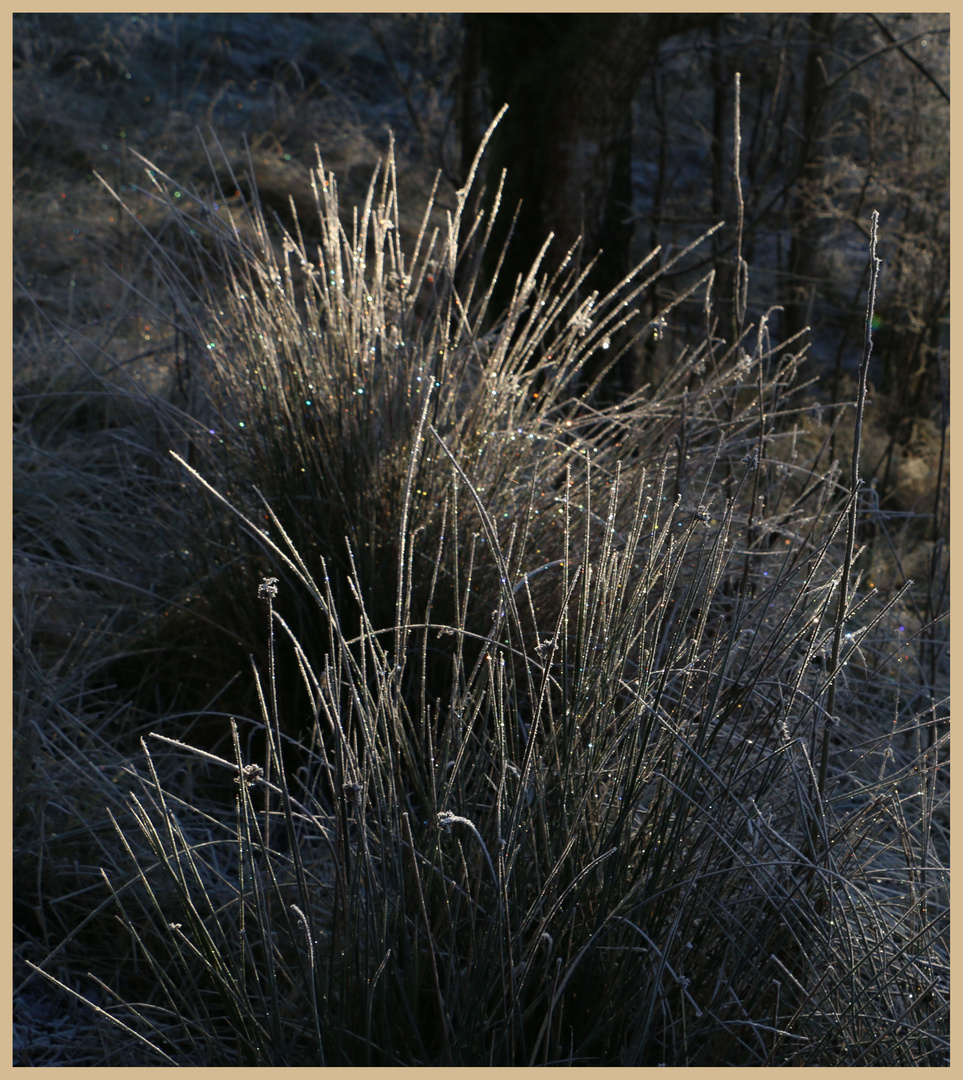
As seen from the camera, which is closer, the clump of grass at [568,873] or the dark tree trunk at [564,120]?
the clump of grass at [568,873]

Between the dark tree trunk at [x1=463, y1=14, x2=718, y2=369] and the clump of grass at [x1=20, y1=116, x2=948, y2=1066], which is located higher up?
the dark tree trunk at [x1=463, y1=14, x2=718, y2=369]

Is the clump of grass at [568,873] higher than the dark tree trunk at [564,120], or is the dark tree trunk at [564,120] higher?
the dark tree trunk at [564,120]

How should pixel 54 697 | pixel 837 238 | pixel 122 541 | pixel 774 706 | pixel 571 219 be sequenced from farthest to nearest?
1. pixel 837 238
2. pixel 571 219
3. pixel 122 541
4. pixel 54 697
5. pixel 774 706

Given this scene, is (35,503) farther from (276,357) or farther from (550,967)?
(550,967)

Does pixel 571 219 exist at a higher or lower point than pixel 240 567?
higher

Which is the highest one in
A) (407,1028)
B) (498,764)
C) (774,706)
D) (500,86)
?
(500,86)

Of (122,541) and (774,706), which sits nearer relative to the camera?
(774,706)

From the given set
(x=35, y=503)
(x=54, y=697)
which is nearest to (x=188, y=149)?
(x=35, y=503)

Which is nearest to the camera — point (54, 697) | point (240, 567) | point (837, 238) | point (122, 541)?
point (54, 697)

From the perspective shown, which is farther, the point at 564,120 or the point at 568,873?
the point at 564,120

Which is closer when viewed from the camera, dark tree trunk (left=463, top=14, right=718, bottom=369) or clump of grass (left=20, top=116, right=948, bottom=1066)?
clump of grass (left=20, top=116, right=948, bottom=1066)

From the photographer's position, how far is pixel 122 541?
230cm

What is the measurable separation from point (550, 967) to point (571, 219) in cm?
249

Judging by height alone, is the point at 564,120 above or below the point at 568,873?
above
